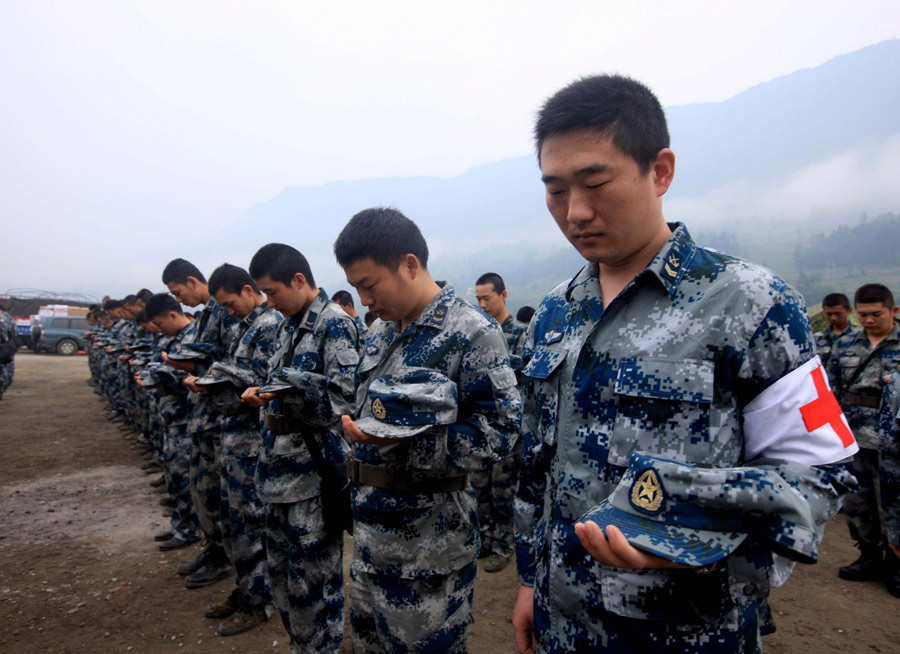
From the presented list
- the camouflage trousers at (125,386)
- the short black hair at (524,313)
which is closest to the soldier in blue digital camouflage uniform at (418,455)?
the short black hair at (524,313)

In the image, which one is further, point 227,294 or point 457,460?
point 227,294

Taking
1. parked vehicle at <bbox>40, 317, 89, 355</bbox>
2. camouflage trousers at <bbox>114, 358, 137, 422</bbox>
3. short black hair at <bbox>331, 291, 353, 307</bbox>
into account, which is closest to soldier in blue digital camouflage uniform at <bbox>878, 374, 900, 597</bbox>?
short black hair at <bbox>331, 291, 353, 307</bbox>

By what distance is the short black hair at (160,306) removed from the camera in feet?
18.3

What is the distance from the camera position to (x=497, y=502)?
5145 mm

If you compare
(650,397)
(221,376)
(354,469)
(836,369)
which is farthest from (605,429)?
(836,369)

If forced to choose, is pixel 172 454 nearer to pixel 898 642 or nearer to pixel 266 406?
pixel 266 406

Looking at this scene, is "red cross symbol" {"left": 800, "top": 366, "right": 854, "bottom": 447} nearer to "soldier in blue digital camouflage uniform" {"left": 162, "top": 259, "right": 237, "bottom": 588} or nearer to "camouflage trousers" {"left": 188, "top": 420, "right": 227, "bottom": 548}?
"soldier in blue digital camouflage uniform" {"left": 162, "top": 259, "right": 237, "bottom": 588}

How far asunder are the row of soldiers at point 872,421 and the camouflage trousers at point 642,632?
12.0ft

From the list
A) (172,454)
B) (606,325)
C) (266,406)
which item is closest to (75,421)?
(172,454)

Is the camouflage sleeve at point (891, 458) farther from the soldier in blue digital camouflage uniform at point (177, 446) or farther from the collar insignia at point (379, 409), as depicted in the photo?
the soldier in blue digital camouflage uniform at point (177, 446)

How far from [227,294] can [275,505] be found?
1862 millimetres

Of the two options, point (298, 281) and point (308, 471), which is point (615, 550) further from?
point (298, 281)

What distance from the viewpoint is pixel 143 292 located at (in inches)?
368

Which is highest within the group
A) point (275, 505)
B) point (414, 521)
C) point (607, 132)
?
point (607, 132)
